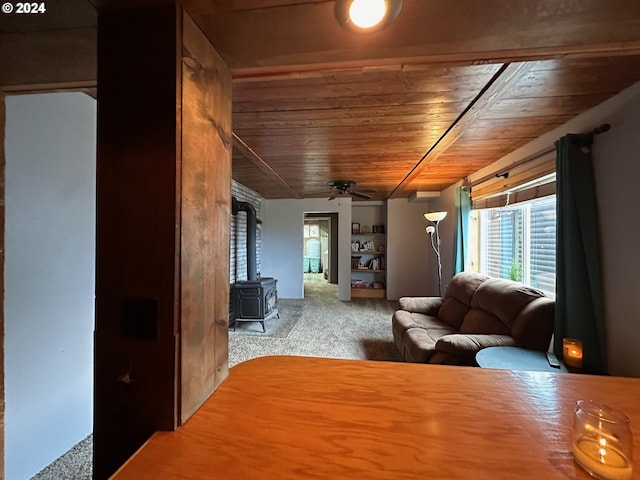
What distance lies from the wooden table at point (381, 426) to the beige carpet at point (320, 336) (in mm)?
1651

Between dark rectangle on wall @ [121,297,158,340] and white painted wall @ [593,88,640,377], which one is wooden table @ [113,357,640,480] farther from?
white painted wall @ [593,88,640,377]

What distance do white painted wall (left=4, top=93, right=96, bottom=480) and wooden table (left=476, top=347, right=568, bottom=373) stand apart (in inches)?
100

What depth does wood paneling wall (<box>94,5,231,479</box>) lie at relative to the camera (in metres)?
0.63

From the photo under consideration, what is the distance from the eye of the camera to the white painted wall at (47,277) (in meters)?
1.31

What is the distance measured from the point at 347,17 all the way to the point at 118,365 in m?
1.08

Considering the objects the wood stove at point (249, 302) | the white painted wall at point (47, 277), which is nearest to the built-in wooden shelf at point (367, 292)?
the wood stove at point (249, 302)

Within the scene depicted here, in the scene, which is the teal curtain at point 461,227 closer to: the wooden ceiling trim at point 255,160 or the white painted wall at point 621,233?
the white painted wall at point 621,233

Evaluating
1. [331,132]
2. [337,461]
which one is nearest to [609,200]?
[331,132]

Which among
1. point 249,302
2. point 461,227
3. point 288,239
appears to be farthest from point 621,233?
point 288,239

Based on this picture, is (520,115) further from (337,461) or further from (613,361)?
(337,461)

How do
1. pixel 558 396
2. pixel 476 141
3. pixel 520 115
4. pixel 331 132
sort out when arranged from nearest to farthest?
1. pixel 558 396
2. pixel 520 115
3. pixel 331 132
4. pixel 476 141

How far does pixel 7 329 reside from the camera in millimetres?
1282

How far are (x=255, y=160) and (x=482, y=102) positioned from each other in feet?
7.03

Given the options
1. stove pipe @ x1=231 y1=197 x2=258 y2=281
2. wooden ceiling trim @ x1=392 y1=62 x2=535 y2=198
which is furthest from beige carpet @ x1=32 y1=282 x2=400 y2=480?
wooden ceiling trim @ x1=392 y1=62 x2=535 y2=198
